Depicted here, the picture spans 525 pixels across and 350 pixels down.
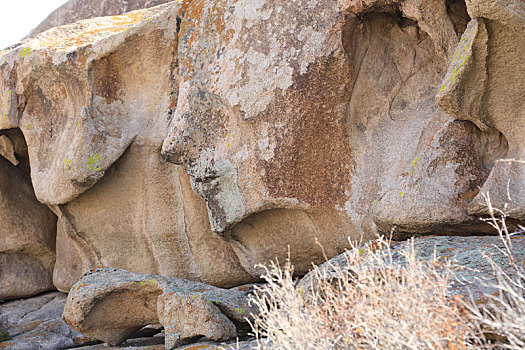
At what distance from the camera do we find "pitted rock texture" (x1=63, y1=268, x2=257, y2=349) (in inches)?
156

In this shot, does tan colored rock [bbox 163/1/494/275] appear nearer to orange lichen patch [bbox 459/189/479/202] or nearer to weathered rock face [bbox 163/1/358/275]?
weathered rock face [bbox 163/1/358/275]

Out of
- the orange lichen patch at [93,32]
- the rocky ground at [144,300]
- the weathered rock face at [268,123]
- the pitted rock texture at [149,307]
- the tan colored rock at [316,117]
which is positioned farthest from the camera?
the orange lichen patch at [93,32]

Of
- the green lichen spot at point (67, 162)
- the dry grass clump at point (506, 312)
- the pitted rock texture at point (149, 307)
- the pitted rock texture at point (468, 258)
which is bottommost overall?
the pitted rock texture at point (149, 307)

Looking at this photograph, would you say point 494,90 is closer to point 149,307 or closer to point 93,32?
point 149,307

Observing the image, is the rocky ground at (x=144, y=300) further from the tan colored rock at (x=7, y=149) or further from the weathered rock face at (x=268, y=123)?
the tan colored rock at (x=7, y=149)

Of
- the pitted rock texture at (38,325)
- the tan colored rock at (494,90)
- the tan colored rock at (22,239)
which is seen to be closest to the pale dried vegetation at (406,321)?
the tan colored rock at (494,90)

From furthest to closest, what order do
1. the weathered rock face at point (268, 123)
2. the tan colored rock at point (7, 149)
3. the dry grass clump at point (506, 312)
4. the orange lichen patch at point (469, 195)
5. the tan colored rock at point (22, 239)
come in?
the tan colored rock at point (22, 239) < the tan colored rock at point (7, 149) < the weathered rock face at point (268, 123) < the orange lichen patch at point (469, 195) < the dry grass clump at point (506, 312)

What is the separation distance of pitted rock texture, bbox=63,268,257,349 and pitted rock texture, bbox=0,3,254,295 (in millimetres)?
1116

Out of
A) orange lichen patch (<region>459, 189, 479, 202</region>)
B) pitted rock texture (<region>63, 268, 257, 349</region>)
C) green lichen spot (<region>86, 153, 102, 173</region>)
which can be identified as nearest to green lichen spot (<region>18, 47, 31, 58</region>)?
green lichen spot (<region>86, 153, 102, 173</region>)

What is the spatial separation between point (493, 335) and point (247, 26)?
9.99 feet

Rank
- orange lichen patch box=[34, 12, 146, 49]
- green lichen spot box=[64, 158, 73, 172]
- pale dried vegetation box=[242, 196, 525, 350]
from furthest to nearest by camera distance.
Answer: orange lichen patch box=[34, 12, 146, 49] → green lichen spot box=[64, 158, 73, 172] → pale dried vegetation box=[242, 196, 525, 350]

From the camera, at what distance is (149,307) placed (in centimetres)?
451

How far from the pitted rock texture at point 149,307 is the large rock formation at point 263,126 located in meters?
0.76

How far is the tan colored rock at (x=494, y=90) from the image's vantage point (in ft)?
11.0
